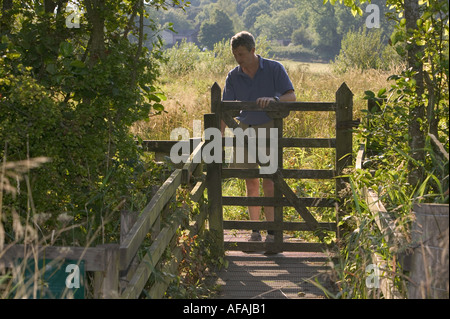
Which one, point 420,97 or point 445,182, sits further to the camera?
point 420,97

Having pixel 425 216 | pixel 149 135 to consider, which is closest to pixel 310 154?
pixel 149 135

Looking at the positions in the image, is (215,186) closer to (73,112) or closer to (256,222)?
(256,222)

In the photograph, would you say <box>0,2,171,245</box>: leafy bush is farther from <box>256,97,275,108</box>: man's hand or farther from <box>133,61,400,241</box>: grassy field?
<box>133,61,400,241</box>: grassy field

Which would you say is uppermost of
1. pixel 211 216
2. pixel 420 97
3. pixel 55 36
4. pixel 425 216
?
pixel 55 36

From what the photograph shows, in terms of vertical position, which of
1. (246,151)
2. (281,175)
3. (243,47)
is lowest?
(281,175)

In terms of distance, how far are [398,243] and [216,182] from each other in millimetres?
3599

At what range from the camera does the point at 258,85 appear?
7242 millimetres

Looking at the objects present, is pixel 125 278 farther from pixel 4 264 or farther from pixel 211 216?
pixel 211 216

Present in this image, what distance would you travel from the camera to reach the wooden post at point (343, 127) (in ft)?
22.2

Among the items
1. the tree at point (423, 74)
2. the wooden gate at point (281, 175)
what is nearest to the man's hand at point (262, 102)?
the wooden gate at point (281, 175)

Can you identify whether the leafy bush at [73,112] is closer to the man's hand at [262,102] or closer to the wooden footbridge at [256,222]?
the wooden footbridge at [256,222]

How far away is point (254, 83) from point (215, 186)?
116 centimetres

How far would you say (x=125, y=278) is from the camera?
3762mm

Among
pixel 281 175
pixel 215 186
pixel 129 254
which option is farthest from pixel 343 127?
pixel 129 254
